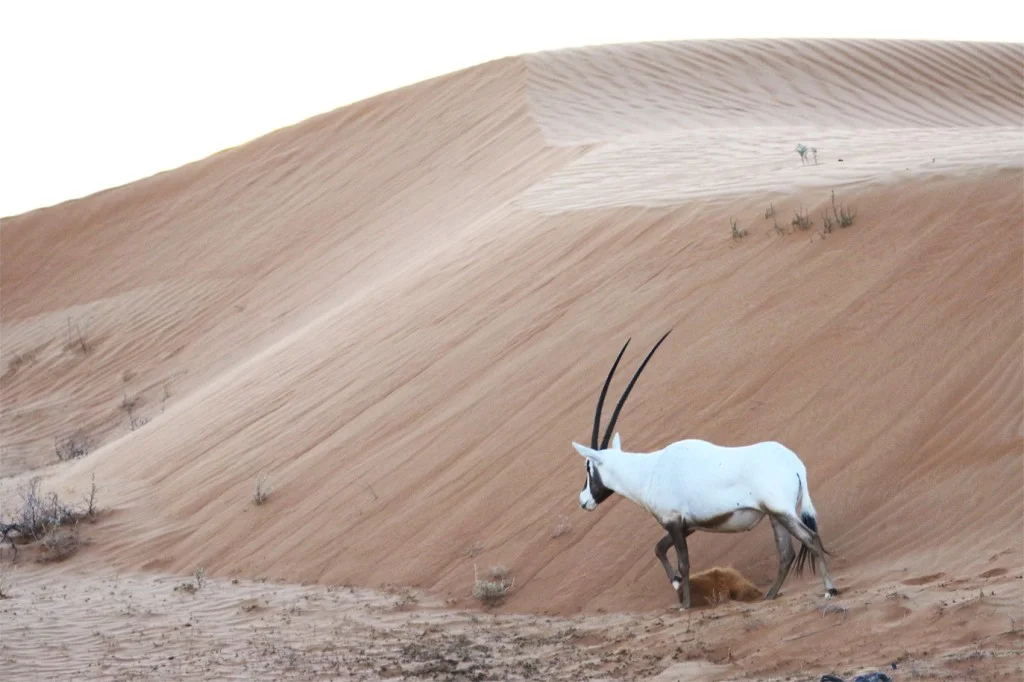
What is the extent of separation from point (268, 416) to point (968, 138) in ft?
A: 28.9

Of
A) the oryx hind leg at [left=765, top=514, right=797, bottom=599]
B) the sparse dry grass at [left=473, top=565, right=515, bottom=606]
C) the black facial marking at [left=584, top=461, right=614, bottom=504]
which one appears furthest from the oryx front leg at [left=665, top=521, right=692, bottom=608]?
the sparse dry grass at [left=473, top=565, right=515, bottom=606]

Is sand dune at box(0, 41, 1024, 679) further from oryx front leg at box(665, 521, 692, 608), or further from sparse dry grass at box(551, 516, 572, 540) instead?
oryx front leg at box(665, 521, 692, 608)

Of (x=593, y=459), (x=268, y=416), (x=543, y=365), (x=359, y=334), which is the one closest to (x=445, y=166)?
(x=359, y=334)

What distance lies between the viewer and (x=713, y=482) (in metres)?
6.99

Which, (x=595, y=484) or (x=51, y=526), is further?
(x=51, y=526)

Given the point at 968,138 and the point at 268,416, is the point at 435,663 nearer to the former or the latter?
the point at 268,416

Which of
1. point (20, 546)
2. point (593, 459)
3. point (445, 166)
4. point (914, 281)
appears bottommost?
point (20, 546)

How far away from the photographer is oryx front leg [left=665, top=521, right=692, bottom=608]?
709cm

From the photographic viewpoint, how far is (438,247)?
607 inches

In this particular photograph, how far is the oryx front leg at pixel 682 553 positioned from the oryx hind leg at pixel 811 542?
63 cm

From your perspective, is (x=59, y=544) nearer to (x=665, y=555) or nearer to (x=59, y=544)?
(x=59, y=544)

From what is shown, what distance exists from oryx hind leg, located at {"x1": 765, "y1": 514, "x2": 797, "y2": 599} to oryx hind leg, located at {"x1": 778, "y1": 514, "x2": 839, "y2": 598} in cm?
18

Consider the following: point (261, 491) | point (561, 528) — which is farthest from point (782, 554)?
point (261, 491)

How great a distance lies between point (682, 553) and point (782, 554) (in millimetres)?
574
